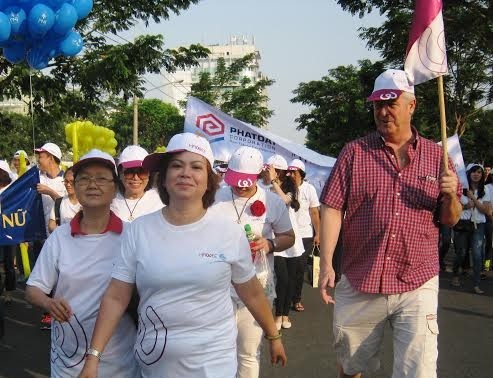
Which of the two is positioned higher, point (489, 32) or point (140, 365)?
point (489, 32)

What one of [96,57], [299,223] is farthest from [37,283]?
[96,57]

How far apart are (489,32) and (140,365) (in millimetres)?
12748

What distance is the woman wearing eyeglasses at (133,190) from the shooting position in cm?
420

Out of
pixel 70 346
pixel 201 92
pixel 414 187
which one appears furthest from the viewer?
pixel 201 92

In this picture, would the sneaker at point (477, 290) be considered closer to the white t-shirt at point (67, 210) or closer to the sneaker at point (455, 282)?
the sneaker at point (455, 282)

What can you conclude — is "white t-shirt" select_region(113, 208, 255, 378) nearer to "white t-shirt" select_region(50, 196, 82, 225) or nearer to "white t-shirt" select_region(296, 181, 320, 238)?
"white t-shirt" select_region(50, 196, 82, 225)

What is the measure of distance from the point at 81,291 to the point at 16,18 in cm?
530

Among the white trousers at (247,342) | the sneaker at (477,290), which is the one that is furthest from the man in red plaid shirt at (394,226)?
the sneaker at (477,290)

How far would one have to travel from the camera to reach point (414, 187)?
331cm

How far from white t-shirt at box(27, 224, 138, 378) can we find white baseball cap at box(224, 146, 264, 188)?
4.99ft

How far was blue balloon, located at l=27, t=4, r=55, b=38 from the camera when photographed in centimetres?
679

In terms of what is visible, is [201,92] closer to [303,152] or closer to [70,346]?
[303,152]

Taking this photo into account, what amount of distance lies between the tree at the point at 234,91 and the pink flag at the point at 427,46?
28.4 metres

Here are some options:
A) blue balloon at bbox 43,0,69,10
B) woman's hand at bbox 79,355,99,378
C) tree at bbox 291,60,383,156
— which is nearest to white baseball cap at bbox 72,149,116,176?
woman's hand at bbox 79,355,99,378
